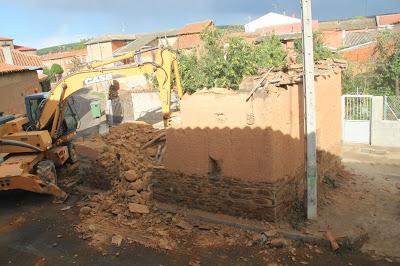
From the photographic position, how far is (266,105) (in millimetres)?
7105

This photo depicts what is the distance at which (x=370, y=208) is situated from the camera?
27.6 feet

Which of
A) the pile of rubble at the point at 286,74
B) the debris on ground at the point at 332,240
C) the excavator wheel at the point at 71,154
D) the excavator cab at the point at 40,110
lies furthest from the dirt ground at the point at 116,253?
the excavator cab at the point at 40,110

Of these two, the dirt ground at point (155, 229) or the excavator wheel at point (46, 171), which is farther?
the excavator wheel at point (46, 171)

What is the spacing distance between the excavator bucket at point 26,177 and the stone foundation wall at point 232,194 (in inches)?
121

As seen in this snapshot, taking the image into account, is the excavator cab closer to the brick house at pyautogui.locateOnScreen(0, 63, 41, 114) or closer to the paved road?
the paved road

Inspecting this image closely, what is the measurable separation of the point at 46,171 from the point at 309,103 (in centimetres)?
725

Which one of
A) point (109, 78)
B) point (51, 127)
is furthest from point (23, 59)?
point (109, 78)

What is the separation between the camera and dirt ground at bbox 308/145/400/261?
706 centimetres

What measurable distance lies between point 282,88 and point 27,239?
251 inches

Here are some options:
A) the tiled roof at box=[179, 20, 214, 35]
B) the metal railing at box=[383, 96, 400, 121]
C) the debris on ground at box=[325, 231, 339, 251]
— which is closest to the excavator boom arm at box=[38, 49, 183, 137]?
the debris on ground at box=[325, 231, 339, 251]

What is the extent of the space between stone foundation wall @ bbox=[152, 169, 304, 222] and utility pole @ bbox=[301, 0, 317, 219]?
18.2 inches

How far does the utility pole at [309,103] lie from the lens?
689cm

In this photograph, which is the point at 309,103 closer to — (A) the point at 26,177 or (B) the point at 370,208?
(B) the point at 370,208

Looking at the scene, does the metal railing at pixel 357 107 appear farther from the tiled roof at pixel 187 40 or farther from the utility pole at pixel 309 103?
the tiled roof at pixel 187 40
